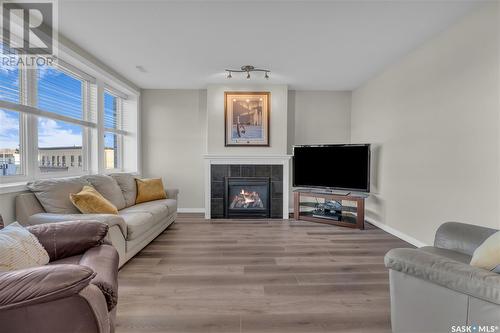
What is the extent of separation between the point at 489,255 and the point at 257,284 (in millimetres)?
1668

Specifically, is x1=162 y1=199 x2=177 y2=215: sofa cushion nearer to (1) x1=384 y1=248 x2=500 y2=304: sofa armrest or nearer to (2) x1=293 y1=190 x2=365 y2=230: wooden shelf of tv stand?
(2) x1=293 y1=190 x2=365 y2=230: wooden shelf of tv stand

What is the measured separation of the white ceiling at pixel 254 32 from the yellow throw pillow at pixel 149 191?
184 cm

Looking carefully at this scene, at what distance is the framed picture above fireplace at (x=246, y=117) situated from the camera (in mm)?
4852

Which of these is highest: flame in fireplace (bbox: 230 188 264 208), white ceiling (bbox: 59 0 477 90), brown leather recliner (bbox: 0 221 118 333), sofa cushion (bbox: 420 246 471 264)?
white ceiling (bbox: 59 0 477 90)

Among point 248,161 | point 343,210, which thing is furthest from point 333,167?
point 248,161

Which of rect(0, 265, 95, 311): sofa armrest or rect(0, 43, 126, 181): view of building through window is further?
rect(0, 43, 126, 181): view of building through window

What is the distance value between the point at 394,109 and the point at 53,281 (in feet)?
14.1

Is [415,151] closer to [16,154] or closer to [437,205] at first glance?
[437,205]

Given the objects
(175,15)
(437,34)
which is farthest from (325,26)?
(175,15)

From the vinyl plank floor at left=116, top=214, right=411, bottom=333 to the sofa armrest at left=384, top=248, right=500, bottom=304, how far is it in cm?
64

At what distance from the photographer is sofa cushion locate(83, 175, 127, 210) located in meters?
3.28

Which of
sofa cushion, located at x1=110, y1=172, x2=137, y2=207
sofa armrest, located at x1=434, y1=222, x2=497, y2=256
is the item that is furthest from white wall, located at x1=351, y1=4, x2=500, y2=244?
sofa cushion, located at x1=110, y1=172, x2=137, y2=207

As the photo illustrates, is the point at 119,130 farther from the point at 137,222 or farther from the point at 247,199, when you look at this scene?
the point at 247,199

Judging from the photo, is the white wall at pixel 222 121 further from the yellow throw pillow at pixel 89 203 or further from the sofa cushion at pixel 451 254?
the sofa cushion at pixel 451 254
